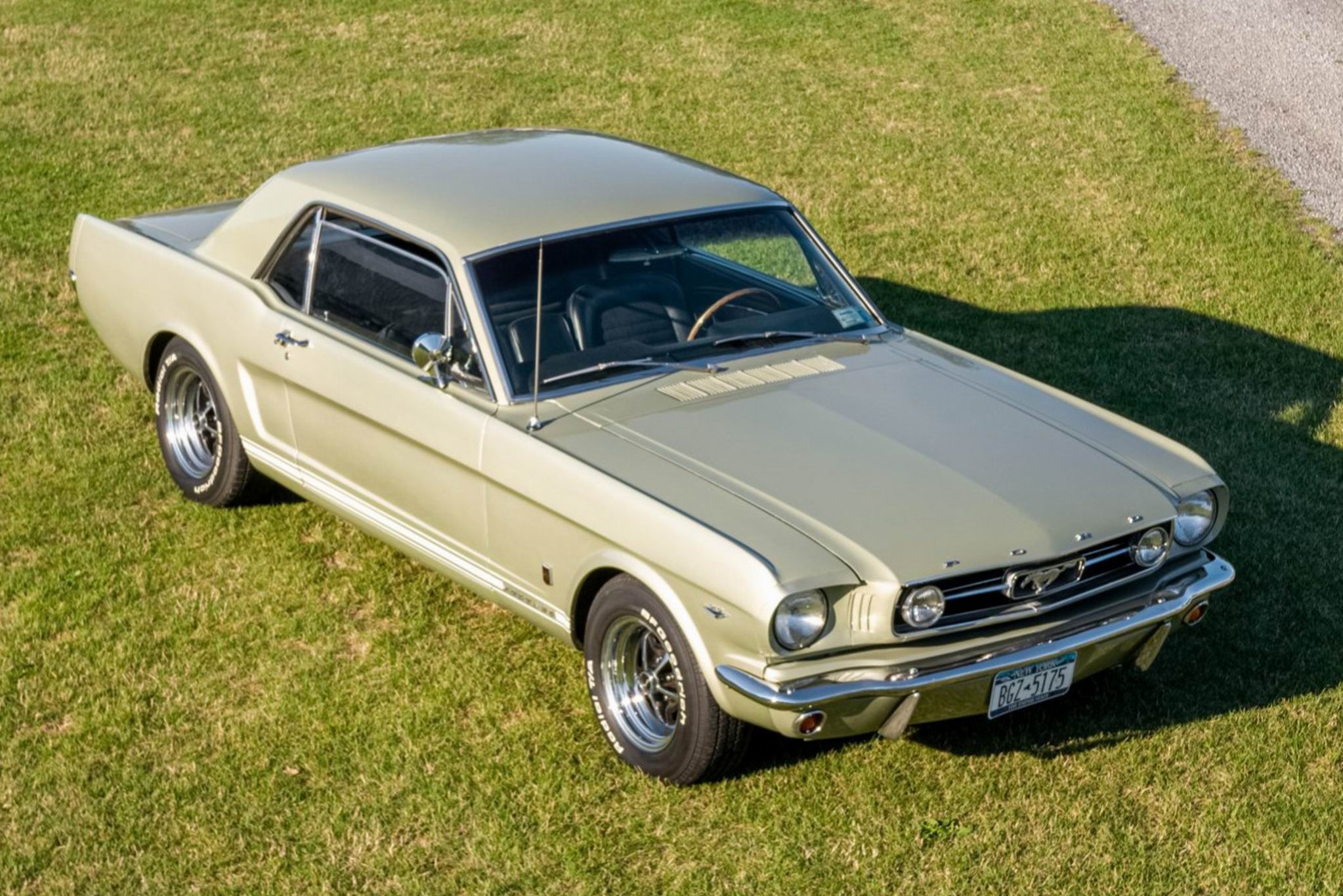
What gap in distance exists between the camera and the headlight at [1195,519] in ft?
17.4

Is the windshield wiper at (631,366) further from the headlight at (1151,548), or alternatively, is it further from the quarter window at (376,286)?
the headlight at (1151,548)

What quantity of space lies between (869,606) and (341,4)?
1338cm

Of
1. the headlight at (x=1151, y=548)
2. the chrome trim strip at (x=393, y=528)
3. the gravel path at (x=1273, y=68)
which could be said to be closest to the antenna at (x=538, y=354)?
the chrome trim strip at (x=393, y=528)

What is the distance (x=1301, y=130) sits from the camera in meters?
12.8

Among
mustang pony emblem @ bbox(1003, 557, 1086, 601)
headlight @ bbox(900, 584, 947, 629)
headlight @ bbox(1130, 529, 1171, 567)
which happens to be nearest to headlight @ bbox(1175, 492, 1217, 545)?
headlight @ bbox(1130, 529, 1171, 567)

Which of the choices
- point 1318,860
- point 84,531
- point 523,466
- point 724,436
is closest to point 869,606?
point 724,436

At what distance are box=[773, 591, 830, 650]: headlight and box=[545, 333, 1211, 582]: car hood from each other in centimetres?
14

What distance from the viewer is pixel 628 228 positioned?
19.2ft

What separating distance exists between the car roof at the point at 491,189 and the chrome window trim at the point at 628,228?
2 cm

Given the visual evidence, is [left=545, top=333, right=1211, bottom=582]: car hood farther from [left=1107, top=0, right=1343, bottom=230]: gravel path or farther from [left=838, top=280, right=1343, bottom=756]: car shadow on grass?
[left=1107, top=0, right=1343, bottom=230]: gravel path

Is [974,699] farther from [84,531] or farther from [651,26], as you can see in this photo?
[651,26]

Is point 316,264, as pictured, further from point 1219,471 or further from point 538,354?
point 1219,471

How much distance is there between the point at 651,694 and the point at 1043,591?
1222 mm

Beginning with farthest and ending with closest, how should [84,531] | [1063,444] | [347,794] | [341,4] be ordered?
[341,4], [84,531], [1063,444], [347,794]
